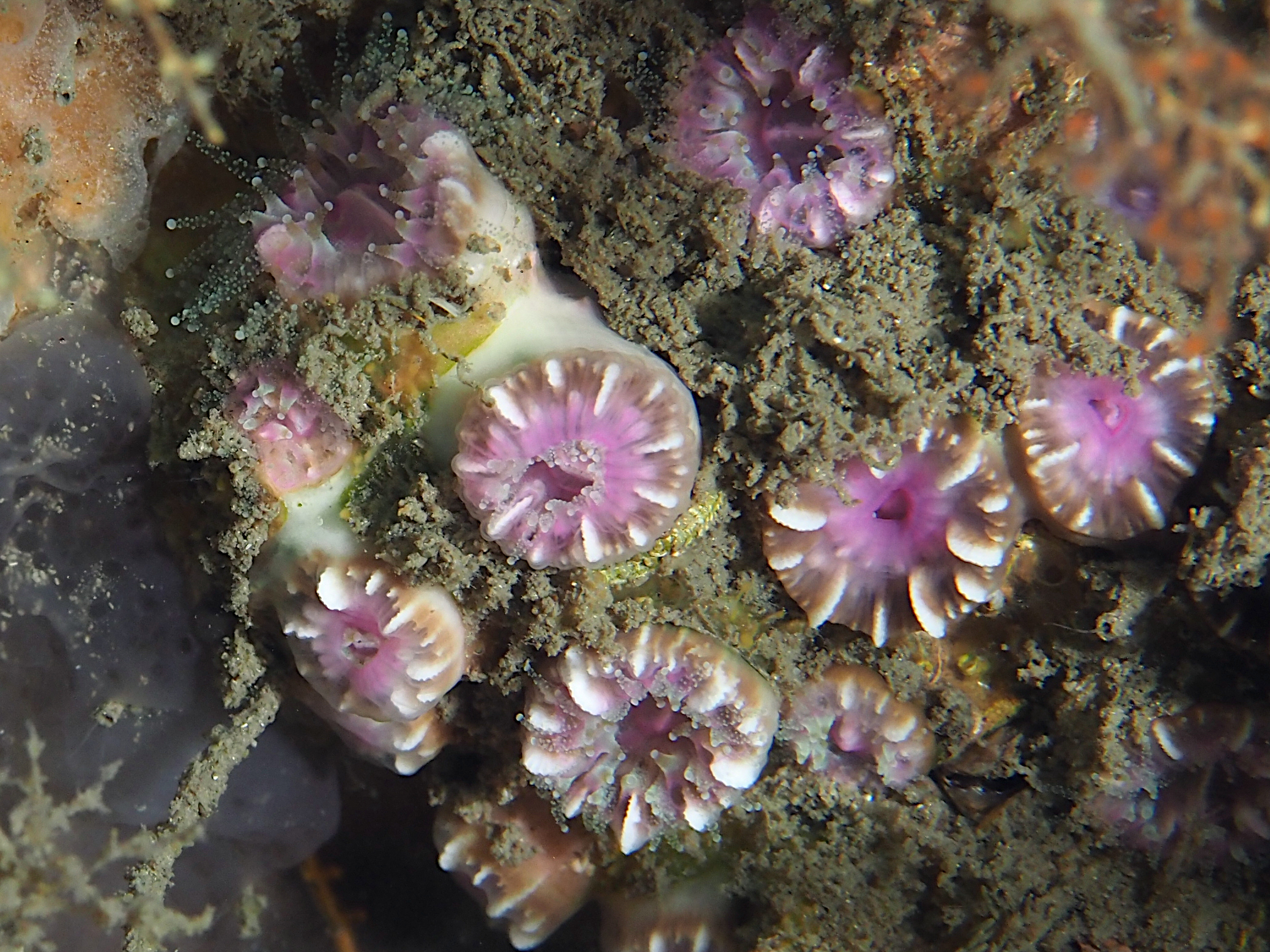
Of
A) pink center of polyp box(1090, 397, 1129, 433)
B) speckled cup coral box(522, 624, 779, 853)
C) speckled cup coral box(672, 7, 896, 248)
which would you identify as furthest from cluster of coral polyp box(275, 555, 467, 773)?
pink center of polyp box(1090, 397, 1129, 433)

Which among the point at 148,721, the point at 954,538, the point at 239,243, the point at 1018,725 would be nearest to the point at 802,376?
the point at 954,538

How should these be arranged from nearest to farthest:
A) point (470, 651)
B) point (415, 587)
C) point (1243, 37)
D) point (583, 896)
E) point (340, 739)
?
point (1243, 37) < point (415, 587) < point (470, 651) < point (583, 896) < point (340, 739)

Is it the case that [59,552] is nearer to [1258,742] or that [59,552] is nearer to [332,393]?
[332,393]

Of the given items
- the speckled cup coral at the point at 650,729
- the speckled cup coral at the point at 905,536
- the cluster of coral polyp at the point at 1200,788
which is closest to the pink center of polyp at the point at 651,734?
the speckled cup coral at the point at 650,729

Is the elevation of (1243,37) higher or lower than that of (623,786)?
higher

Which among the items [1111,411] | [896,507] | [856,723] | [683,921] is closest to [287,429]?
[896,507]

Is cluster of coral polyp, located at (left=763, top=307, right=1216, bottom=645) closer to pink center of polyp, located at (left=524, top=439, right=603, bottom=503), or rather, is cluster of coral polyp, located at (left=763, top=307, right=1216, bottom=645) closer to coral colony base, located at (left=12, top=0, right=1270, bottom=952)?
coral colony base, located at (left=12, top=0, right=1270, bottom=952)

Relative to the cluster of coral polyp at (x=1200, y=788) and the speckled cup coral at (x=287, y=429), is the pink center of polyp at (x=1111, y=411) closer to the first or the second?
the cluster of coral polyp at (x=1200, y=788)
